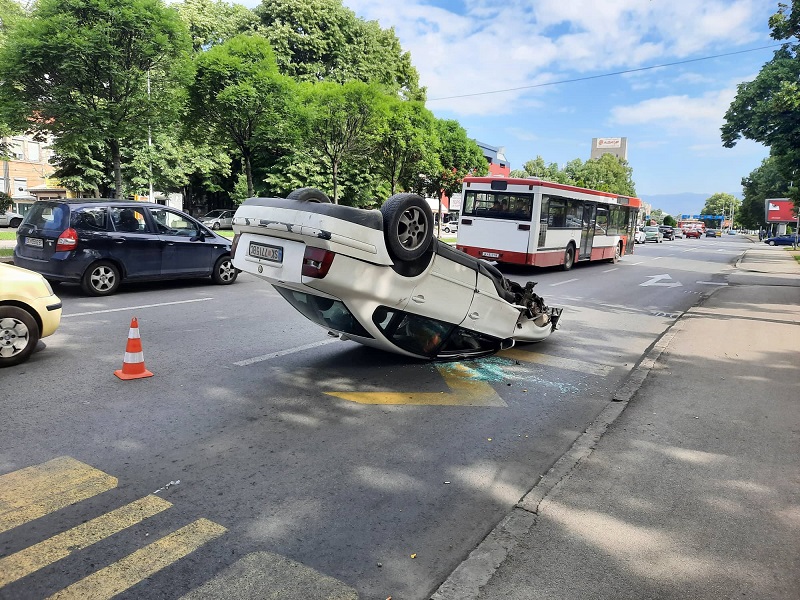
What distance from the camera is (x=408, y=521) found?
11.3 feet

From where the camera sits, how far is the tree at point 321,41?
37688mm

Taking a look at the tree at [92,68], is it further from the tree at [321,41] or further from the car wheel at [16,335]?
the tree at [321,41]

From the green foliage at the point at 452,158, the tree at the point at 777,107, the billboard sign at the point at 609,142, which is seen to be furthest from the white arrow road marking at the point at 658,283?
the billboard sign at the point at 609,142

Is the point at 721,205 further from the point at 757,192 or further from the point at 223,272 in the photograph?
the point at 223,272

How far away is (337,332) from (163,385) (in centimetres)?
184

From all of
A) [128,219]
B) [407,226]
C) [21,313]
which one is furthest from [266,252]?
[128,219]

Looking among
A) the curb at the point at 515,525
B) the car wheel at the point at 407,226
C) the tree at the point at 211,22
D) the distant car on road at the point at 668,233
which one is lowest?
the curb at the point at 515,525

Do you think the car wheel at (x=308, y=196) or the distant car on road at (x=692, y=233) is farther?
the distant car on road at (x=692, y=233)

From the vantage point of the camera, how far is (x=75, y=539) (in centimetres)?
309

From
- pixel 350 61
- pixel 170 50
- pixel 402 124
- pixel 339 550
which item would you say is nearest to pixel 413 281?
pixel 339 550

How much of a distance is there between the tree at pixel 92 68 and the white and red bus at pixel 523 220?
9.60 meters

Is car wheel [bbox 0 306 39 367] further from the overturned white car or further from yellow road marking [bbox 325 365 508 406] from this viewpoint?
yellow road marking [bbox 325 365 508 406]

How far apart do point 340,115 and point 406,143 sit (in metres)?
8.31

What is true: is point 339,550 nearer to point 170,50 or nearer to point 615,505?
point 615,505
